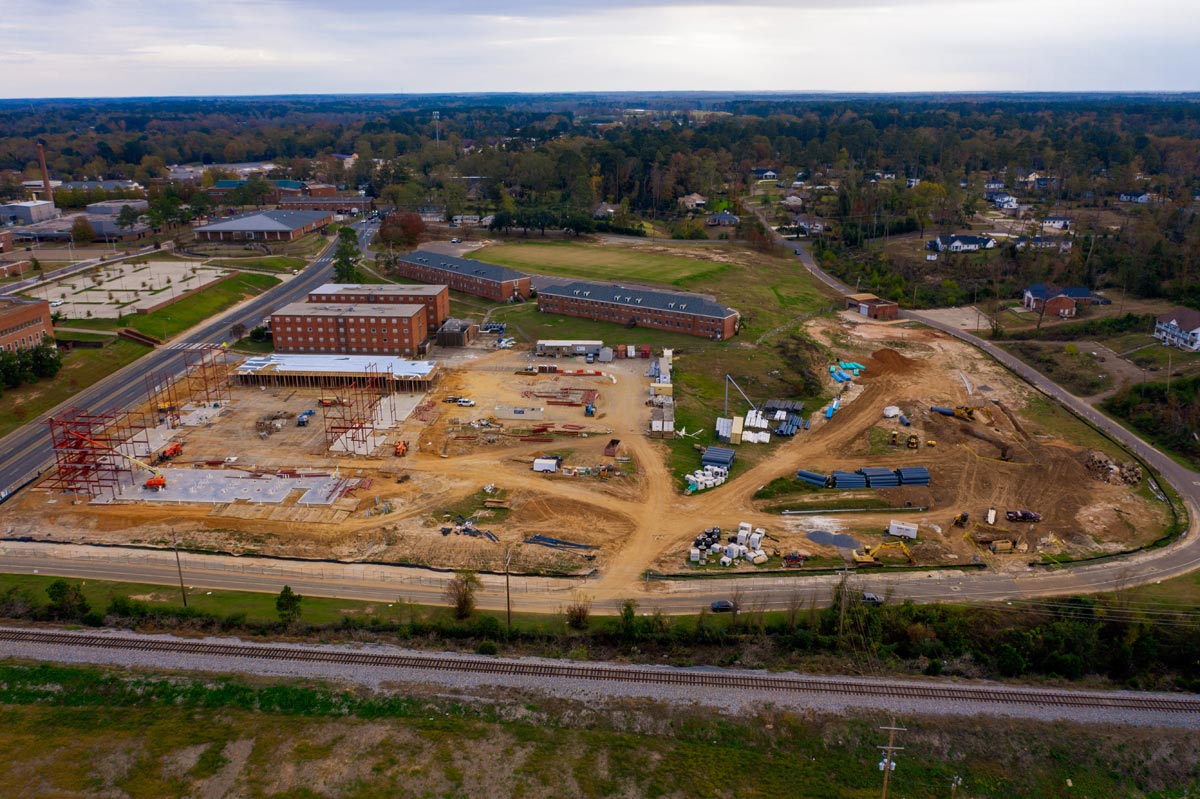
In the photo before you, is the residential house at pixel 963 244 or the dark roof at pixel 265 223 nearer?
the residential house at pixel 963 244

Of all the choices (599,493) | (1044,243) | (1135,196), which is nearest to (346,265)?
(599,493)

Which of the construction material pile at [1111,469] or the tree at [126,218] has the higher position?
the tree at [126,218]

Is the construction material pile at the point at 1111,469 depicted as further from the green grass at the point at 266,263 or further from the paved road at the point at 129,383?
the green grass at the point at 266,263

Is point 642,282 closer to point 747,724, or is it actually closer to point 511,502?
point 511,502

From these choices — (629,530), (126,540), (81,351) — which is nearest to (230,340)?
(81,351)

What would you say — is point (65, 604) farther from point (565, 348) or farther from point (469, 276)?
point (469, 276)

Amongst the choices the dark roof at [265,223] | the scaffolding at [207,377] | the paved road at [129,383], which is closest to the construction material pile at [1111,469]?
the scaffolding at [207,377]

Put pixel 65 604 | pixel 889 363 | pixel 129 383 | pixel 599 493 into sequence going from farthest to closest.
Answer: pixel 889 363, pixel 129 383, pixel 599 493, pixel 65 604
